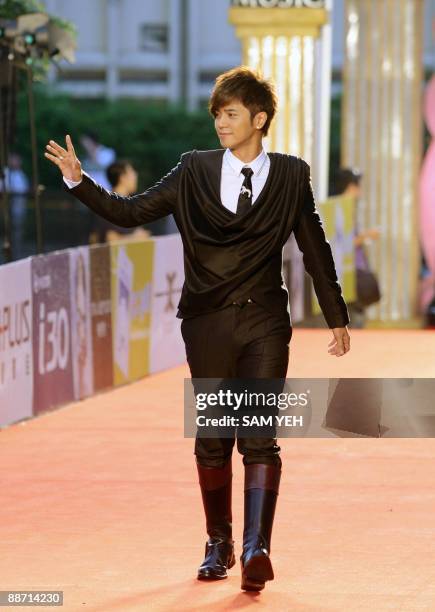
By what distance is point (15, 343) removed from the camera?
10.1 meters

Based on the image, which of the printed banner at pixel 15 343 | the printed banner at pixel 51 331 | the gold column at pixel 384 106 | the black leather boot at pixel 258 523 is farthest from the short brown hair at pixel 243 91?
the gold column at pixel 384 106

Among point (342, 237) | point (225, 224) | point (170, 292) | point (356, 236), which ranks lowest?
point (342, 237)

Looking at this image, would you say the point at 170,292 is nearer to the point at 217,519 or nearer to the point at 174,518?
the point at 174,518

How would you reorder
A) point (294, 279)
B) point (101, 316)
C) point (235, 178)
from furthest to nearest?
point (294, 279)
point (101, 316)
point (235, 178)

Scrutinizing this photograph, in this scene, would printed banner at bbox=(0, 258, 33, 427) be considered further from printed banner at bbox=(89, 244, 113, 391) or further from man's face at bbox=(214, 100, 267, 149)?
man's face at bbox=(214, 100, 267, 149)

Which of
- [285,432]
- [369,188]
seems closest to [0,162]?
[369,188]

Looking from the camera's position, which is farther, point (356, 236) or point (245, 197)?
point (356, 236)

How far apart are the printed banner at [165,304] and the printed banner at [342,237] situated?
3.33 meters

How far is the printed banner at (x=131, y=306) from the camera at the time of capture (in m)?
12.0

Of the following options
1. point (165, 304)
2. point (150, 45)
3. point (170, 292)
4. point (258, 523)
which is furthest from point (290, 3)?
point (150, 45)

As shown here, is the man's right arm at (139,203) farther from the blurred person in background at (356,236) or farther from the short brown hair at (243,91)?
the blurred person in background at (356,236)

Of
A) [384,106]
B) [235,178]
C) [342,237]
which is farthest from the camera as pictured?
[384,106]

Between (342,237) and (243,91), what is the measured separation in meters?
11.2

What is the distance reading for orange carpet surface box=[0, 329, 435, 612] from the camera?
19.0ft
